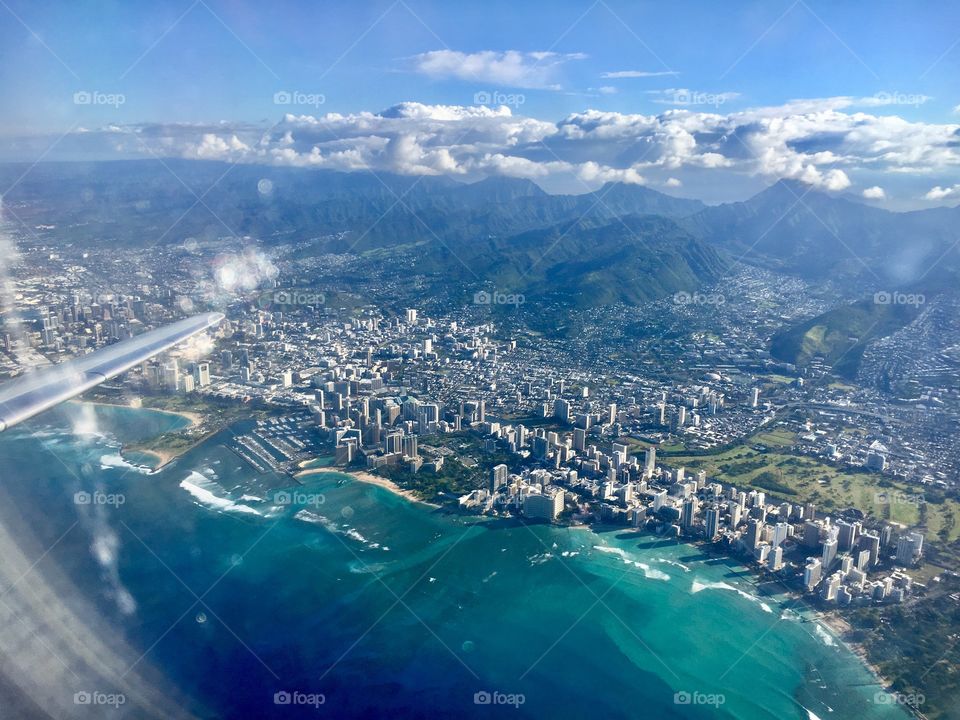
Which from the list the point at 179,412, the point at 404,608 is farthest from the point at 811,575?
the point at 179,412

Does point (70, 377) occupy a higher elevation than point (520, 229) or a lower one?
lower

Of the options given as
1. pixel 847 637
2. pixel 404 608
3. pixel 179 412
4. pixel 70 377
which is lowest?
pixel 847 637

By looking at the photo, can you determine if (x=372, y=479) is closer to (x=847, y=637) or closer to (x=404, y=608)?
(x=404, y=608)

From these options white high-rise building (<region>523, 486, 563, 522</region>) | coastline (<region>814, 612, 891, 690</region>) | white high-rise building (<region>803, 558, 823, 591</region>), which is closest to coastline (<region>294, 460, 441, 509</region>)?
white high-rise building (<region>523, 486, 563, 522</region>)

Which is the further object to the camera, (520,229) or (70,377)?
(520,229)

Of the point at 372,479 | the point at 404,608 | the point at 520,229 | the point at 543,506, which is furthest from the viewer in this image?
the point at 520,229

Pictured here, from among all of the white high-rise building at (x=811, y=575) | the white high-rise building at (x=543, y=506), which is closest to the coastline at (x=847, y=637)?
the white high-rise building at (x=811, y=575)

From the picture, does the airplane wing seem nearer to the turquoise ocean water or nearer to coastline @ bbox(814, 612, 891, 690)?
the turquoise ocean water
